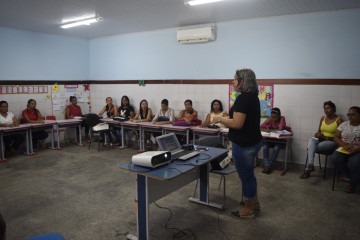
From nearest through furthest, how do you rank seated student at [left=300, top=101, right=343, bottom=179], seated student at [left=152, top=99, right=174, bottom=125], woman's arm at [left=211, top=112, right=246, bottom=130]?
woman's arm at [left=211, top=112, right=246, bottom=130], seated student at [left=300, top=101, right=343, bottom=179], seated student at [left=152, top=99, right=174, bottom=125]

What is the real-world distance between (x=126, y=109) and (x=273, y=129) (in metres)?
4.02

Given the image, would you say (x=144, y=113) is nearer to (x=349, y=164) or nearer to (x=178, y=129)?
(x=178, y=129)

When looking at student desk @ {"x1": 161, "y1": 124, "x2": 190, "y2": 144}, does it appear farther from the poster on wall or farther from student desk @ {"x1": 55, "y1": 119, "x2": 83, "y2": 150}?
student desk @ {"x1": 55, "y1": 119, "x2": 83, "y2": 150}

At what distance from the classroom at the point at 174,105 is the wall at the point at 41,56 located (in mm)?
30

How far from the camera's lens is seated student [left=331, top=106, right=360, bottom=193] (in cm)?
418

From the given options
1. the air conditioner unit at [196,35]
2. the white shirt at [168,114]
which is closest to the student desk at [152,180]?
the white shirt at [168,114]

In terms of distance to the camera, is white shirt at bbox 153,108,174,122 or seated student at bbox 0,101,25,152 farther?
white shirt at bbox 153,108,174,122

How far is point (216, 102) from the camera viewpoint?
19.8 ft

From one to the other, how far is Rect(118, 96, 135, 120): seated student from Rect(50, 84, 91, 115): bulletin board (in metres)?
1.67

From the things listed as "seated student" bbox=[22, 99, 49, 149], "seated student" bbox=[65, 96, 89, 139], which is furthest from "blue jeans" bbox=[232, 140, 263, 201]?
"seated student" bbox=[65, 96, 89, 139]

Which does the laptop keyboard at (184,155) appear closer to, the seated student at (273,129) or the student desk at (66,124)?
the seated student at (273,129)

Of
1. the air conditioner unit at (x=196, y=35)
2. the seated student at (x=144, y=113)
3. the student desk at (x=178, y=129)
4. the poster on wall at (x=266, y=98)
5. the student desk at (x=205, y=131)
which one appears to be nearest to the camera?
the student desk at (x=205, y=131)

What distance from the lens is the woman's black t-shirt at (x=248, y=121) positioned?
9.62 ft

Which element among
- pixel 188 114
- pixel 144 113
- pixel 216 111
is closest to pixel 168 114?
pixel 188 114
